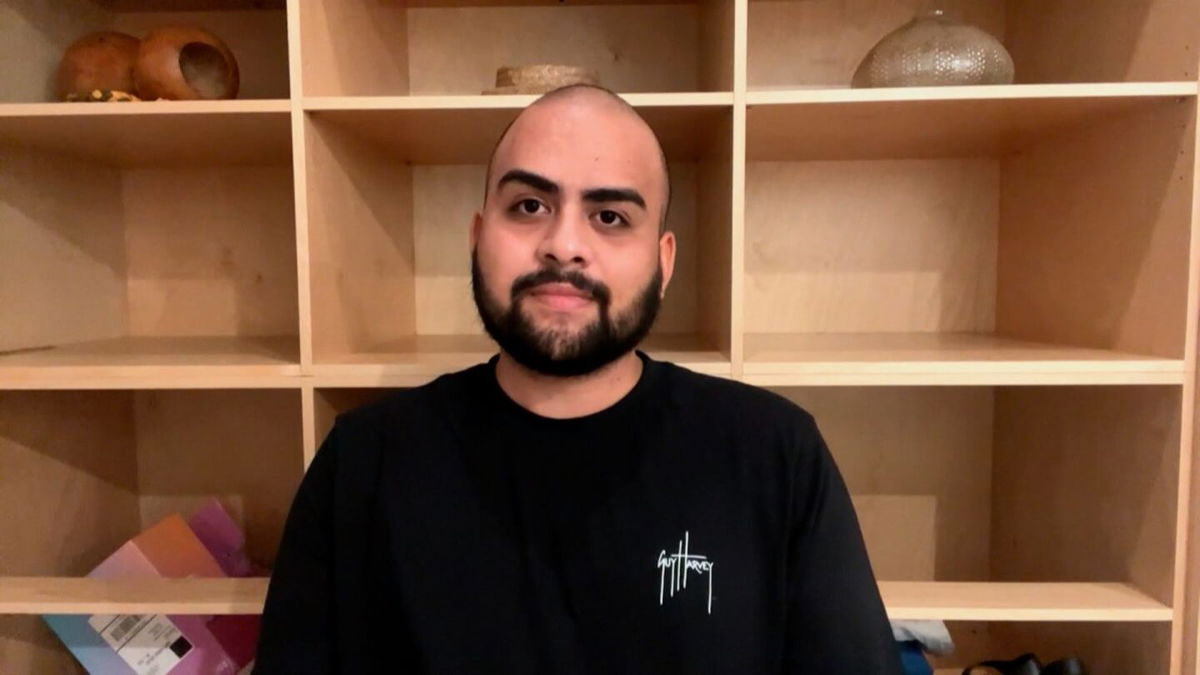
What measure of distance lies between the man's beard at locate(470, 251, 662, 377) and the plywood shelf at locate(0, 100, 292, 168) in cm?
45

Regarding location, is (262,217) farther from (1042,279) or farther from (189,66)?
(1042,279)

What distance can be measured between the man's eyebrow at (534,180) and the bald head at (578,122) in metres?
0.03

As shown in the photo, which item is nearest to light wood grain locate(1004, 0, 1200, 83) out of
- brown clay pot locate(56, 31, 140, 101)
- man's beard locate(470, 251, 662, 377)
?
man's beard locate(470, 251, 662, 377)

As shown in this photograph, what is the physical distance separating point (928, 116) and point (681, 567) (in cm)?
76

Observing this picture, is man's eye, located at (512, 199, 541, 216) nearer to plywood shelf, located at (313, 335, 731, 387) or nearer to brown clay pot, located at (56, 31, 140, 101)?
plywood shelf, located at (313, 335, 731, 387)

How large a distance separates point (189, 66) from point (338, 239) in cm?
38

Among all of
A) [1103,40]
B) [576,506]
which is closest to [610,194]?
[576,506]

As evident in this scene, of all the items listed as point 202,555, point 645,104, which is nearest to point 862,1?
point 645,104

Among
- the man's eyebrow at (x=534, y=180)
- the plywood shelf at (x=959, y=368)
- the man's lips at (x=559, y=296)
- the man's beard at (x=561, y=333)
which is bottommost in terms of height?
the plywood shelf at (x=959, y=368)

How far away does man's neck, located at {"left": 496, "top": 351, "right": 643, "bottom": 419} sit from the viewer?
1019mm

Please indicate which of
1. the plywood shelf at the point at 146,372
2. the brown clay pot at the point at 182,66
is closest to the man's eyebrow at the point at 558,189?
the plywood shelf at the point at 146,372

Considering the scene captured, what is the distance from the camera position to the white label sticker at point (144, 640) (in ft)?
4.21

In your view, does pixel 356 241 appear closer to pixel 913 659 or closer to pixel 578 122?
pixel 578 122

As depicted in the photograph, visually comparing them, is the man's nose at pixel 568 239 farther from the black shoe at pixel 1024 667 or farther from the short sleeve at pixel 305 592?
the black shoe at pixel 1024 667
